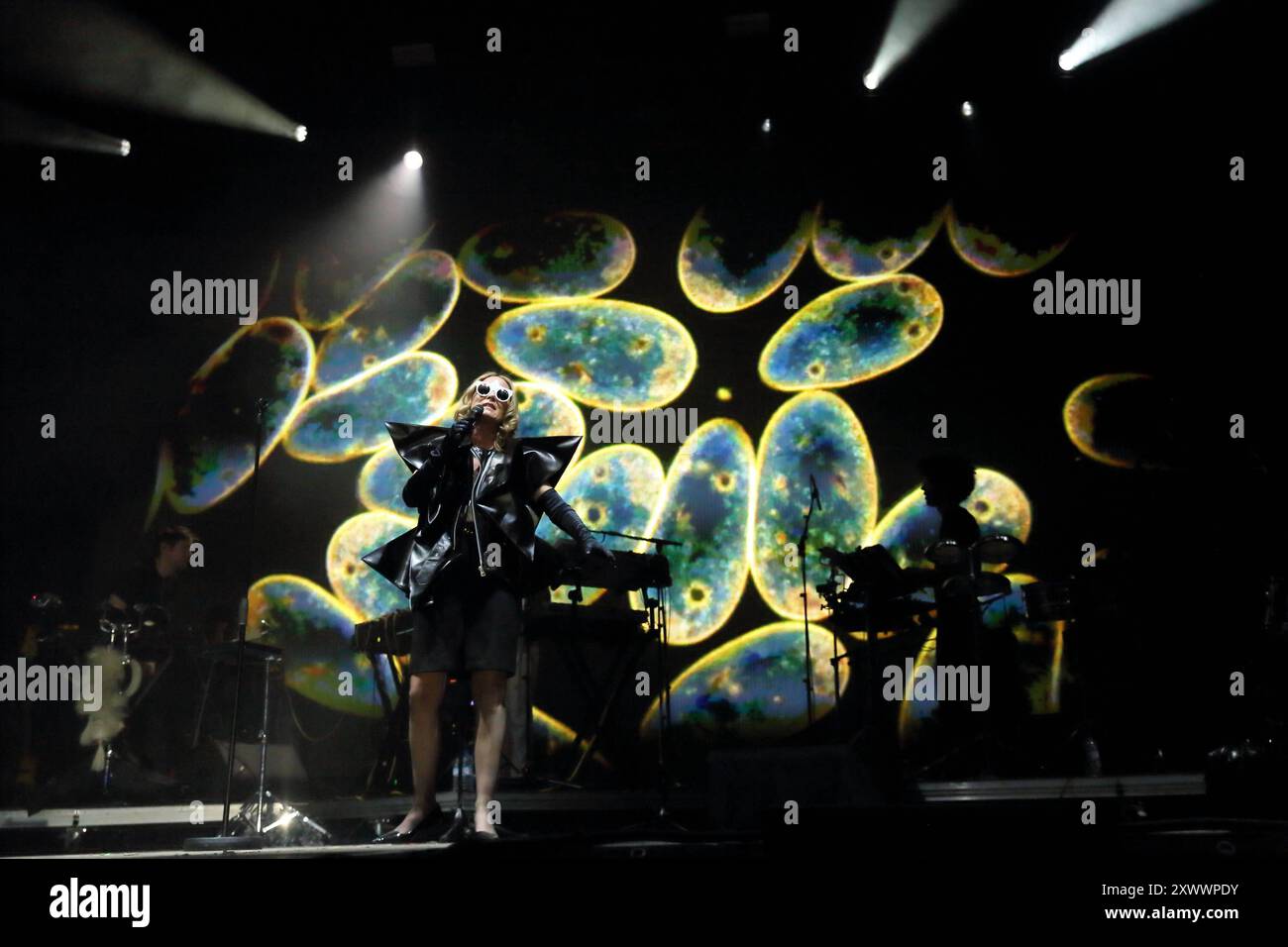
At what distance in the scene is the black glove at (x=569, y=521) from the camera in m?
4.15

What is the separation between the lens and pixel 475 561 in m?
4.18

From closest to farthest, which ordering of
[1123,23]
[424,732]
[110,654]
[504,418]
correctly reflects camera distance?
[424,732] → [504,418] → [110,654] → [1123,23]

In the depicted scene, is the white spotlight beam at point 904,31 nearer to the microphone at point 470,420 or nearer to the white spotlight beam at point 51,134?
the microphone at point 470,420

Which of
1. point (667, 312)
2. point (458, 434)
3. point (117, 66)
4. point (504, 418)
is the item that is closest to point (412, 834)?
point (458, 434)

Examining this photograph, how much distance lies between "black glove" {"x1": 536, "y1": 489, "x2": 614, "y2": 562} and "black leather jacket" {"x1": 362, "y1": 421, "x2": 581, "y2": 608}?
0.19 feet

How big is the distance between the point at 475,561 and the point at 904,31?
498 centimetres

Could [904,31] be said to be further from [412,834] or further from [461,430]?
[412,834]

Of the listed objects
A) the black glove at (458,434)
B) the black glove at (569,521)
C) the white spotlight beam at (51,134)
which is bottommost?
the black glove at (569,521)

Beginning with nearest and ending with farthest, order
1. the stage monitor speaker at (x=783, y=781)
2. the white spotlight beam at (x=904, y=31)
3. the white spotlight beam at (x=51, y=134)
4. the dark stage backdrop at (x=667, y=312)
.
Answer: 1. the stage monitor speaker at (x=783, y=781)
2. the white spotlight beam at (x=904, y=31)
3. the white spotlight beam at (x=51, y=134)
4. the dark stage backdrop at (x=667, y=312)

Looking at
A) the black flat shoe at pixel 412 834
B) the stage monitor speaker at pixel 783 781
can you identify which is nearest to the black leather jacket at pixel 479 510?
the black flat shoe at pixel 412 834

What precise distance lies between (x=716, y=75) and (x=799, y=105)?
65 centimetres

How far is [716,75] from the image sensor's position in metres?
7.92

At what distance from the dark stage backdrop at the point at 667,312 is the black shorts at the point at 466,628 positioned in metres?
3.29
